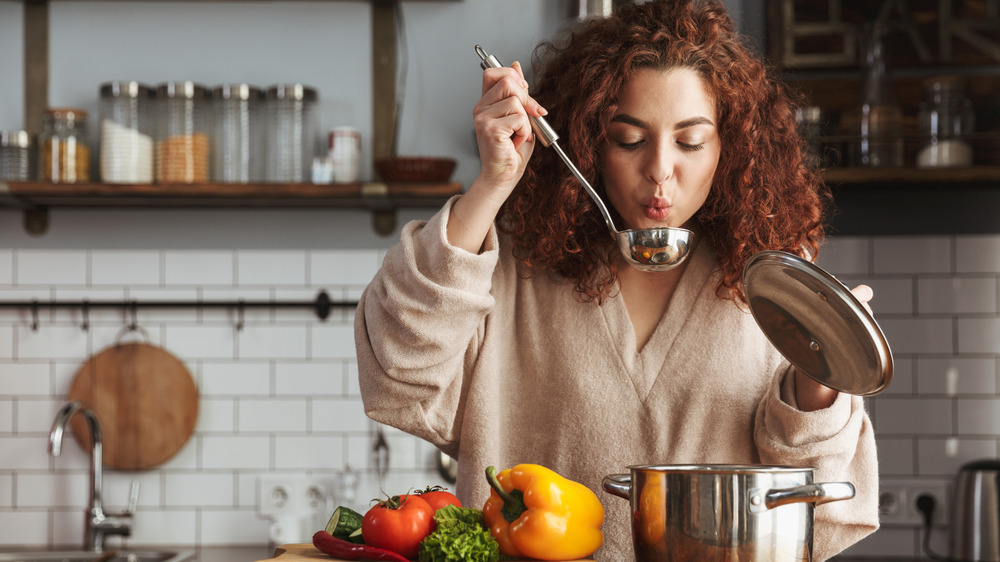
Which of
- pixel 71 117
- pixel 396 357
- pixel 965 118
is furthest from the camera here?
pixel 71 117

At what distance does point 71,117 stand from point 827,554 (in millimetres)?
2210

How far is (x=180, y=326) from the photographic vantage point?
103 inches

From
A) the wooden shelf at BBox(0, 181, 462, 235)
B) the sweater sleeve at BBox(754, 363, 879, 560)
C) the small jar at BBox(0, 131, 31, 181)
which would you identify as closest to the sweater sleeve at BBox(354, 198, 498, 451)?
the sweater sleeve at BBox(754, 363, 879, 560)

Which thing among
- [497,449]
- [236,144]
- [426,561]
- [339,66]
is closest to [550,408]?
[497,449]

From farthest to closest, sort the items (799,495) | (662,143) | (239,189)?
(239,189) < (662,143) < (799,495)

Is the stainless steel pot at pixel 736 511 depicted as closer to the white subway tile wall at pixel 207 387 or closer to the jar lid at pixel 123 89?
the white subway tile wall at pixel 207 387

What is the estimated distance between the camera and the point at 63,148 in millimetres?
2484

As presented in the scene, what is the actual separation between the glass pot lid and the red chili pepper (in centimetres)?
46

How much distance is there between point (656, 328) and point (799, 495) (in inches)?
19.3

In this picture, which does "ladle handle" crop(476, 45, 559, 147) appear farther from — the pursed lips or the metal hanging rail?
the metal hanging rail

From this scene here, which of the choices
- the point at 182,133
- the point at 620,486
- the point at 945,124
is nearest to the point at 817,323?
the point at 620,486

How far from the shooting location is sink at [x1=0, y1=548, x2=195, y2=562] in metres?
2.36

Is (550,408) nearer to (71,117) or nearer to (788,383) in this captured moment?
(788,383)

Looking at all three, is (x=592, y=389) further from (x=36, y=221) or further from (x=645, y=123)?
(x=36, y=221)
